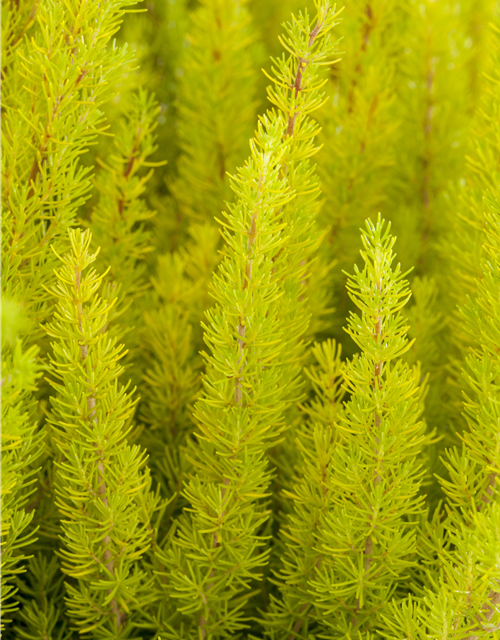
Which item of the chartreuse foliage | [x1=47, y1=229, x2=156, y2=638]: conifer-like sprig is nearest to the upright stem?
[x1=47, y1=229, x2=156, y2=638]: conifer-like sprig

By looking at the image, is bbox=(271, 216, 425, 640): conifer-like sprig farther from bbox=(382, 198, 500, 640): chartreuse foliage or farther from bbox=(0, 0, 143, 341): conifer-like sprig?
bbox=(0, 0, 143, 341): conifer-like sprig

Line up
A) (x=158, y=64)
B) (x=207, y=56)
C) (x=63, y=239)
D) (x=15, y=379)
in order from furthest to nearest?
(x=158, y=64)
(x=207, y=56)
(x=63, y=239)
(x=15, y=379)

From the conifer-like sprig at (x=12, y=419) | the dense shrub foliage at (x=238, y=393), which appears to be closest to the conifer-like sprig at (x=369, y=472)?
the dense shrub foliage at (x=238, y=393)

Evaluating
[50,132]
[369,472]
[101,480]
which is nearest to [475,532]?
[369,472]

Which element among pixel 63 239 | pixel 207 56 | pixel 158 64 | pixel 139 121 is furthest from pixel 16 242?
pixel 158 64

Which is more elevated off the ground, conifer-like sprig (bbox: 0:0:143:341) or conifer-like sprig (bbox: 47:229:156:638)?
conifer-like sprig (bbox: 0:0:143:341)

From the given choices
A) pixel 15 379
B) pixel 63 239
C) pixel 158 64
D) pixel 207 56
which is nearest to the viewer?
pixel 15 379

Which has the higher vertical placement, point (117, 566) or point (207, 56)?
point (207, 56)

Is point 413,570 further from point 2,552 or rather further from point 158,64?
point 158,64
